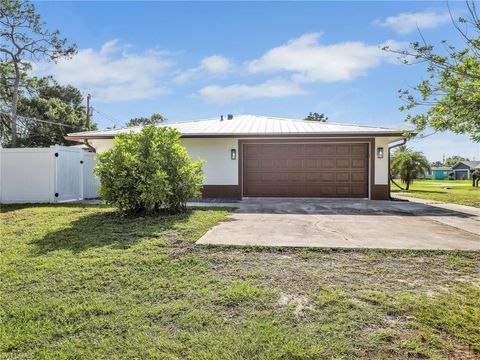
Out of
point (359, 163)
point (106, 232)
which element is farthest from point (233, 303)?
point (359, 163)

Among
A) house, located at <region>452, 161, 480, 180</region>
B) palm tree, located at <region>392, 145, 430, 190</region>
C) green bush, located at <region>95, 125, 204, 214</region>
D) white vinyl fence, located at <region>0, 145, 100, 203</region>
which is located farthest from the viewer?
house, located at <region>452, 161, 480, 180</region>

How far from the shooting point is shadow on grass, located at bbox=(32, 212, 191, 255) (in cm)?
478

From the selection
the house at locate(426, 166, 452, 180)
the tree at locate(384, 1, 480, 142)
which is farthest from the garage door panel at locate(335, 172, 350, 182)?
the house at locate(426, 166, 452, 180)

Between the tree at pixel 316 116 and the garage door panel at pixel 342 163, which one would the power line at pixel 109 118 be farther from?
the tree at pixel 316 116

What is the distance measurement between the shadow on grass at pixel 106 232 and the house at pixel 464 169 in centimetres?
6476

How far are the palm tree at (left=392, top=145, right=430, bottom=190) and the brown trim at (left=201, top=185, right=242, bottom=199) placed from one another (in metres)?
13.7

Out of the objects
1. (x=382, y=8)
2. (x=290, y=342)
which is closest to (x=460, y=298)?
(x=290, y=342)

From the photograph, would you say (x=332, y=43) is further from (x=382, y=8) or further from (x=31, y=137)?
(x=31, y=137)

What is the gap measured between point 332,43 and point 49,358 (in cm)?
1199

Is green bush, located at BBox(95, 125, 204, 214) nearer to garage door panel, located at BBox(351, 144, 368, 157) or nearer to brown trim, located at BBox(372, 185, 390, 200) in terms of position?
garage door panel, located at BBox(351, 144, 368, 157)

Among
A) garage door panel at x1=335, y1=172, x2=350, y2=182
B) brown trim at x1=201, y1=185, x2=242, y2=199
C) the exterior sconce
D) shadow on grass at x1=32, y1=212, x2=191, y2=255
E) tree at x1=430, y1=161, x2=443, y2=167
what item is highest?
tree at x1=430, y1=161, x2=443, y2=167

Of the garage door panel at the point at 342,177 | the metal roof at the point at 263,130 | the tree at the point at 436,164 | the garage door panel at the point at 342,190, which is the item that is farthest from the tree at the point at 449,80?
the tree at the point at 436,164

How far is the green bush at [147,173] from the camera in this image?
6891 mm

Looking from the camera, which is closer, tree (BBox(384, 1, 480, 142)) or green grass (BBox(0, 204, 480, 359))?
green grass (BBox(0, 204, 480, 359))
